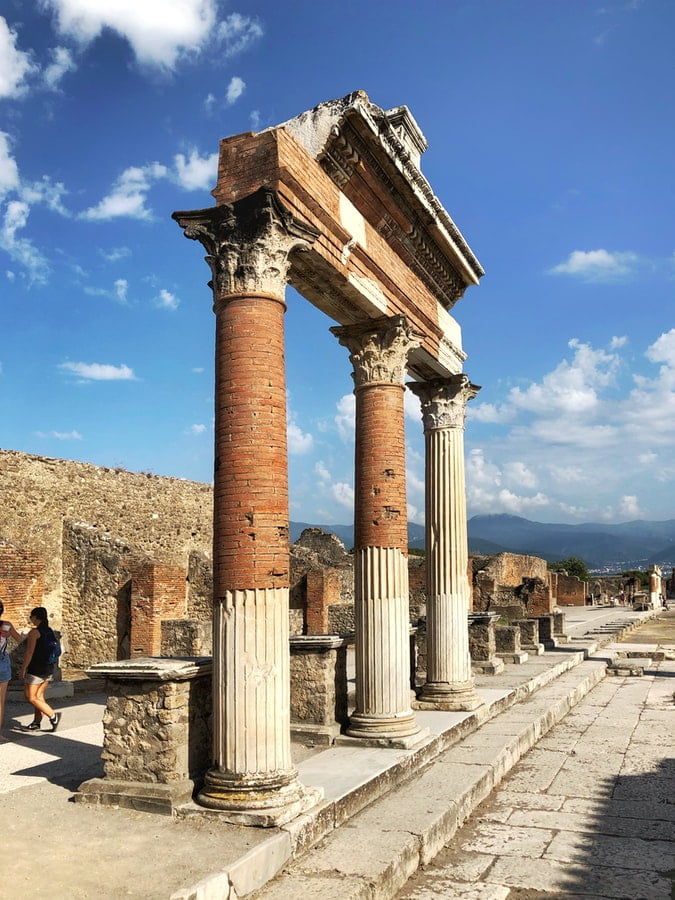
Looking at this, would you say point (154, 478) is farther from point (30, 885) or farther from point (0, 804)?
point (30, 885)

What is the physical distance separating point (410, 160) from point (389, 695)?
5545 millimetres

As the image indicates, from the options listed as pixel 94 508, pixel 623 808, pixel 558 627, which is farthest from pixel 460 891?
pixel 558 627

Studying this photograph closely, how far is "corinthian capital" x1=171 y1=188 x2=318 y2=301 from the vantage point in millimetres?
6188

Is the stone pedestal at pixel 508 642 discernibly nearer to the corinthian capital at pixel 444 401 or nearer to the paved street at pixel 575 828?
the paved street at pixel 575 828

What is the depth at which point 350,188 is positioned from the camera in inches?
316

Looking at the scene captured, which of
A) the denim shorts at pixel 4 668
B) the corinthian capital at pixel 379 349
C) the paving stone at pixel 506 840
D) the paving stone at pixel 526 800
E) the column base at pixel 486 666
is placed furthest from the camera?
the column base at pixel 486 666

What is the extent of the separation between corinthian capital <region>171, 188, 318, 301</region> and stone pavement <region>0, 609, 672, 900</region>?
385 cm

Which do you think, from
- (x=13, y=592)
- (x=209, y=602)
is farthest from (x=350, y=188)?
(x=209, y=602)

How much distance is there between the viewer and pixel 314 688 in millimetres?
8156

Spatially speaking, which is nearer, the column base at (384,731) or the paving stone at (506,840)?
the paving stone at (506,840)

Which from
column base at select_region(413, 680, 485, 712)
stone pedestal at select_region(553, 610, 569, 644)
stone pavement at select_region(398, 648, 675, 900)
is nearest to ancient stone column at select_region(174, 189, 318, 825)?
stone pavement at select_region(398, 648, 675, 900)

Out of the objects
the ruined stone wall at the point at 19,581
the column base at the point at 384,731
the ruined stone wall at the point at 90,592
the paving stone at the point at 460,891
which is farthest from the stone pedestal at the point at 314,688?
the ruined stone wall at the point at 90,592

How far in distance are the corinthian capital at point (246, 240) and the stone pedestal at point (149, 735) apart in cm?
293

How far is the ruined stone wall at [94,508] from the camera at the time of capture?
18.3 meters
